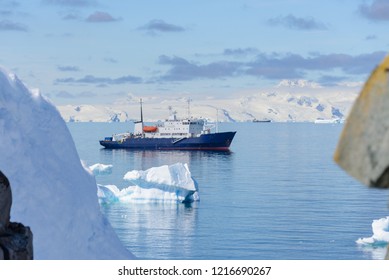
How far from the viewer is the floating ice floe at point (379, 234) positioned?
36844 mm

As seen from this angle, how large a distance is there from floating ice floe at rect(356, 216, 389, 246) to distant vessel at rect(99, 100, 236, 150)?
7340 centimetres

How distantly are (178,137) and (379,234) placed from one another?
78.7 metres

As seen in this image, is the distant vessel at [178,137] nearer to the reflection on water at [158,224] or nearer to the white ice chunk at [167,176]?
the reflection on water at [158,224]

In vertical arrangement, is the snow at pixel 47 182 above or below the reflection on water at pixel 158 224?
above

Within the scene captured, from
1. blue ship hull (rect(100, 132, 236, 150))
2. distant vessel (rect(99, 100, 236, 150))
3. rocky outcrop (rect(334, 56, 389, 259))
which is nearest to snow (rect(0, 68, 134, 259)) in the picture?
rocky outcrop (rect(334, 56, 389, 259))

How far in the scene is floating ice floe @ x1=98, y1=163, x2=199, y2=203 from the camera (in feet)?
162

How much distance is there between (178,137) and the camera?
116 metres

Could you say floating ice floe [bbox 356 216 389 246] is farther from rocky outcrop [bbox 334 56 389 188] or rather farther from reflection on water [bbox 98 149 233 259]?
rocky outcrop [bbox 334 56 389 188]

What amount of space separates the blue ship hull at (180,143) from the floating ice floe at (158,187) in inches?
2131

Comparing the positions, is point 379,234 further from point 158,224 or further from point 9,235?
point 9,235

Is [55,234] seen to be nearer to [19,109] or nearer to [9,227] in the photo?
[19,109]

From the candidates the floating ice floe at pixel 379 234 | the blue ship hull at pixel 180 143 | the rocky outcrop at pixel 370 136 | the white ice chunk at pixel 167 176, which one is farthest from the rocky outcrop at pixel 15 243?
the blue ship hull at pixel 180 143

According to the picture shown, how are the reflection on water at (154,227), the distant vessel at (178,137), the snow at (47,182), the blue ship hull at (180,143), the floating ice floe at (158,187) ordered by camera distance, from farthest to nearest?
the distant vessel at (178,137) → the blue ship hull at (180,143) → the floating ice floe at (158,187) → the reflection on water at (154,227) → the snow at (47,182)
